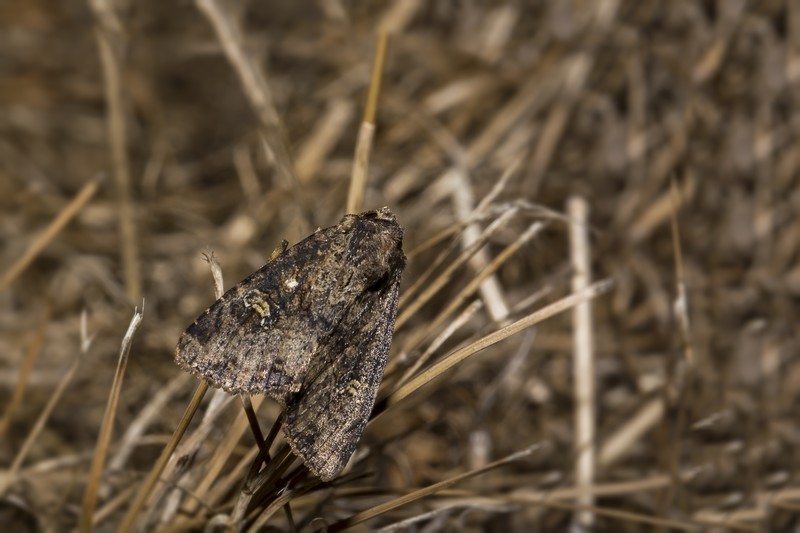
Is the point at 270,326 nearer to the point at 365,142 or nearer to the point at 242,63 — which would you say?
the point at 365,142

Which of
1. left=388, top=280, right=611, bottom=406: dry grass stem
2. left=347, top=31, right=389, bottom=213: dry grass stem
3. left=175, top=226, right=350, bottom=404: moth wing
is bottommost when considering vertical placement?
left=388, top=280, right=611, bottom=406: dry grass stem

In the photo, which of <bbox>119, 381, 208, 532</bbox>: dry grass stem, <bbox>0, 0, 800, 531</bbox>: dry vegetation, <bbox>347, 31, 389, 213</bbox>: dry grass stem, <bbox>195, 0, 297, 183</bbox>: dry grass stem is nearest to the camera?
<bbox>119, 381, 208, 532</bbox>: dry grass stem

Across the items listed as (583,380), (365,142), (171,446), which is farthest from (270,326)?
(583,380)

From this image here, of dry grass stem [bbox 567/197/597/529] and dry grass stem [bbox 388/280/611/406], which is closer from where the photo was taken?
dry grass stem [bbox 388/280/611/406]

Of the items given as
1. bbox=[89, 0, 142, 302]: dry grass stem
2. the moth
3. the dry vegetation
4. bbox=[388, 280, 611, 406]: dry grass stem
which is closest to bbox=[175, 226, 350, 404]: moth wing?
the moth

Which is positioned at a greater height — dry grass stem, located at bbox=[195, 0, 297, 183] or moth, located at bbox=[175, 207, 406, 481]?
dry grass stem, located at bbox=[195, 0, 297, 183]

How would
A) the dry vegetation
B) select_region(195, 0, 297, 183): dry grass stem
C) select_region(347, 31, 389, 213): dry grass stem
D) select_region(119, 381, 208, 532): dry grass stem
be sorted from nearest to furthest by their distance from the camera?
select_region(119, 381, 208, 532): dry grass stem, select_region(347, 31, 389, 213): dry grass stem, the dry vegetation, select_region(195, 0, 297, 183): dry grass stem

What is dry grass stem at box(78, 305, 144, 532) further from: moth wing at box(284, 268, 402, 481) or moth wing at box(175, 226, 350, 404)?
moth wing at box(284, 268, 402, 481)

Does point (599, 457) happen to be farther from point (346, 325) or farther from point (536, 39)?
point (536, 39)
